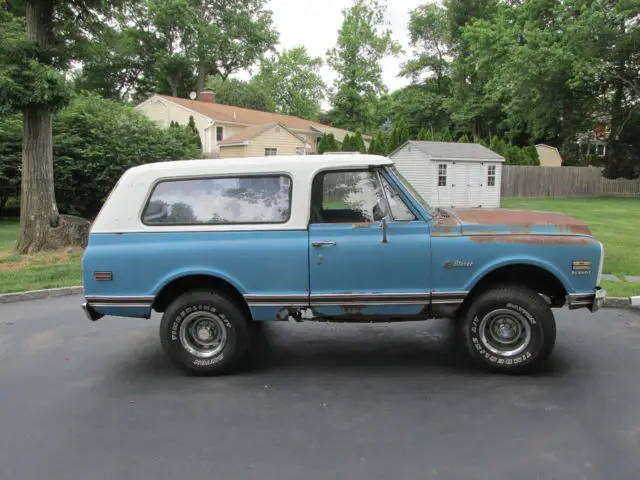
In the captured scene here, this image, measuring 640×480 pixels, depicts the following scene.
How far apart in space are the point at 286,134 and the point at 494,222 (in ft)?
107

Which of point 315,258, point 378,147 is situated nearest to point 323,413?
point 315,258

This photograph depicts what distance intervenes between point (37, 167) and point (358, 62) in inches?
1780

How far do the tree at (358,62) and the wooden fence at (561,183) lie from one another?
23672mm

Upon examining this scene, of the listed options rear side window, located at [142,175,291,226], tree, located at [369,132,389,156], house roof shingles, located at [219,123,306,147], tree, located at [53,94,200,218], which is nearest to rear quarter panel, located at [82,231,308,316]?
rear side window, located at [142,175,291,226]

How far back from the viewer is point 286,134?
120 feet

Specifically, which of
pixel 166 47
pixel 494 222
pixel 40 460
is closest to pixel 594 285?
pixel 494 222

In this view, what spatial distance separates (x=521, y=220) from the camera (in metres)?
5.07

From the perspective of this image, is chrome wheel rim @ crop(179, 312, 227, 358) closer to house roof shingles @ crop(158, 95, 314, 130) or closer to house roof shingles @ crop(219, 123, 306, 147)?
house roof shingles @ crop(219, 123, 306, 147)

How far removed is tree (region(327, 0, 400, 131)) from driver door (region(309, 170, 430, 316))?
1960 inches

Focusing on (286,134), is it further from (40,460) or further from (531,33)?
(40,460)

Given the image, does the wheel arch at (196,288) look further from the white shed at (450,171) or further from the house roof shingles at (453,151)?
the house roof shingles at (453,151)

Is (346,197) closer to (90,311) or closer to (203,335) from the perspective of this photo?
(203,335)

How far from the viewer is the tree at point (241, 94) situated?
186 ft

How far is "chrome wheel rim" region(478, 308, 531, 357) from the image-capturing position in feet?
15.9
